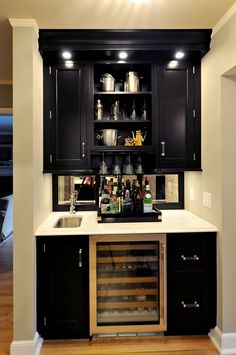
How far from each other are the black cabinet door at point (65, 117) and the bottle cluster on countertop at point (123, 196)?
17.4 inches

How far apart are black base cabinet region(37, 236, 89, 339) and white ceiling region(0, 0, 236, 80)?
1725 millimetres

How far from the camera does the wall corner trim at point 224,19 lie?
204cm

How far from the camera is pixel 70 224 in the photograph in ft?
9.43

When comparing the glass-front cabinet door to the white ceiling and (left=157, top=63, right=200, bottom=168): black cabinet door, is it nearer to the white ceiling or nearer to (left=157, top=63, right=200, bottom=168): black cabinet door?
(left=157, top=63, right=200, bottom=168): black cabinet door

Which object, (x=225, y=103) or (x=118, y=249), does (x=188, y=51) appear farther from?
(x=118, y=249)

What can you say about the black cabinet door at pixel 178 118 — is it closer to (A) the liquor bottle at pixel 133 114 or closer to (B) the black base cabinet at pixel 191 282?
(A) the liquor bottle at pixel 133 114

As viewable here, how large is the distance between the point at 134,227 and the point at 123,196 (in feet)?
1.75

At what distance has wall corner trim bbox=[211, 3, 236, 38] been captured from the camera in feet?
6.70

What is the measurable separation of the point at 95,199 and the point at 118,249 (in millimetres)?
850

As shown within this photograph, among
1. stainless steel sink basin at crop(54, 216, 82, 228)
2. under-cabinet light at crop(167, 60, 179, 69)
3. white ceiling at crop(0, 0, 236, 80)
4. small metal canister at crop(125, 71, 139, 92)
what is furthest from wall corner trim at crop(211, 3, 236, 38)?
stainless steel sink basin at crop(54, 216, 82, 228)

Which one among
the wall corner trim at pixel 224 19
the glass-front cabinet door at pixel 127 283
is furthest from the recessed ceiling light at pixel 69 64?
the glass-front cabinet door at pixel 127 283

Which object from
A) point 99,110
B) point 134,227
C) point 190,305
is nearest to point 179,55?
point 99,110

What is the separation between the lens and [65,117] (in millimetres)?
2572

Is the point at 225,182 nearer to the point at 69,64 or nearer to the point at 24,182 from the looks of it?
the point at 24,182
